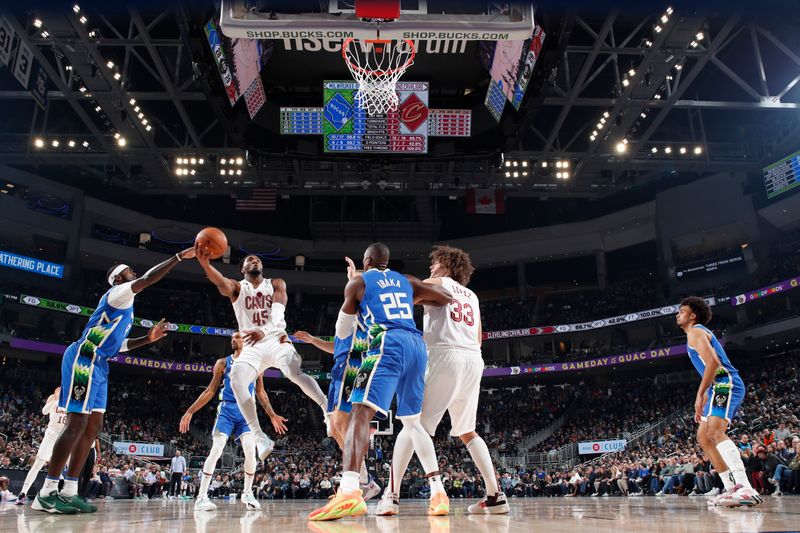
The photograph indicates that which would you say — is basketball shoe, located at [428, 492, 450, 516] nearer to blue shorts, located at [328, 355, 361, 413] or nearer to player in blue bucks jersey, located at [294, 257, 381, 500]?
player in blue bucks jersey, located at [294, 257, 381, 500]

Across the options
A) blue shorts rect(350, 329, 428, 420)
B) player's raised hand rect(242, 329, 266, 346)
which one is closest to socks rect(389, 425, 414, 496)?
blue shorts rect(350, 329, 428, 420)

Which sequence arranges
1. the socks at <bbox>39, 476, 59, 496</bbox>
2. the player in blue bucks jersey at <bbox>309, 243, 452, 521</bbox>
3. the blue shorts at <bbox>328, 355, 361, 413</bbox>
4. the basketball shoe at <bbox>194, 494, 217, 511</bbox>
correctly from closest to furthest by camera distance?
the player in blue bucks jersey at <bbox>309, 243, 452, 521</bbox> < the blue shorts at <bbox>328, 355, 361, 413</bbox> < the socks at <bbox>39, 476, 59, 496</bbox> < the basketball shoe at <bbox>194, 494, 217, 511</bbox>

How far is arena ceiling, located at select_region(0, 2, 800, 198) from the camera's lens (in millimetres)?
14516

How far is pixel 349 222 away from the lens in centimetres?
3362

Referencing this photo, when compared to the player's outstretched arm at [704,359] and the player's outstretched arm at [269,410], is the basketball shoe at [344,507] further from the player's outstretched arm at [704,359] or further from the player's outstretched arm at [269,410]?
the player's outstretched arm at [704,359]

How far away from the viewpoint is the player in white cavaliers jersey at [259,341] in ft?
22.3

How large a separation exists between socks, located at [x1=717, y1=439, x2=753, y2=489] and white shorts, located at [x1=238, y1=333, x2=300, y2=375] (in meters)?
4.58

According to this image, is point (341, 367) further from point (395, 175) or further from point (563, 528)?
point (395, 175)

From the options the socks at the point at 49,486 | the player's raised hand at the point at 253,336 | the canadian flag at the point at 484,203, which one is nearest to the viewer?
the socks at the point at 49,486

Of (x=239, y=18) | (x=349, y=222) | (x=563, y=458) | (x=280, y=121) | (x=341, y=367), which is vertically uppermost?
(x=349, y=222)

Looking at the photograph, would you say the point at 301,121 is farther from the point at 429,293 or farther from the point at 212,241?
the point at 429,293

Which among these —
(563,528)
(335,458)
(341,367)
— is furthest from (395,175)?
(563,528)

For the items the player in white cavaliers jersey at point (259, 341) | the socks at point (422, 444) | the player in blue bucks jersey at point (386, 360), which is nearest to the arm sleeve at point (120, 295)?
the player in white cavaliers jersey at point (259, 341)

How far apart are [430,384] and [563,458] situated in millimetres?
22962
